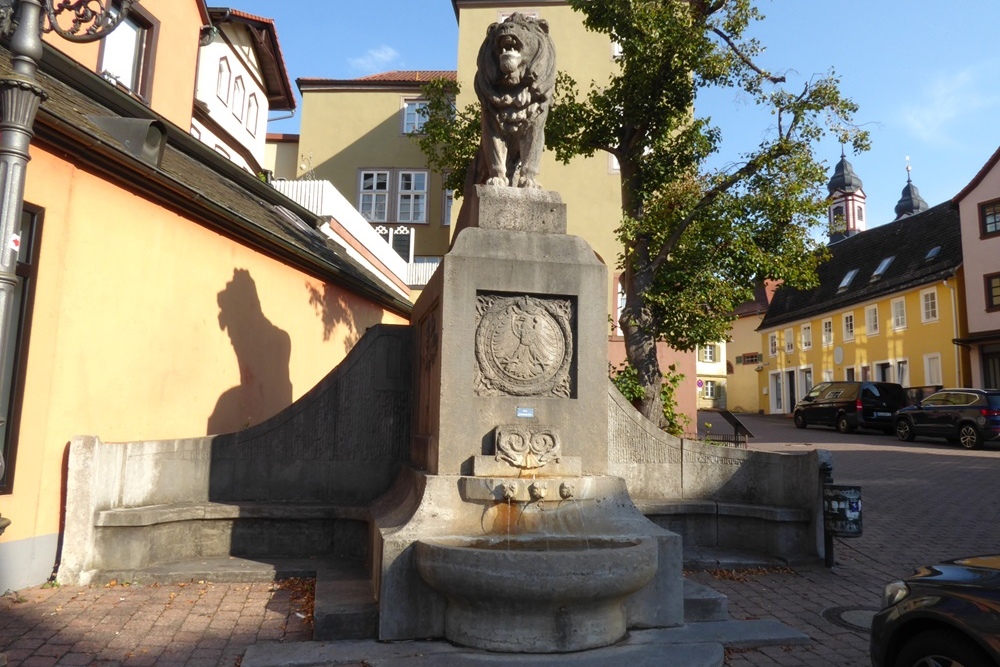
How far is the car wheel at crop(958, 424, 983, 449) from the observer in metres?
19.6

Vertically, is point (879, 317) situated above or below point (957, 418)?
above

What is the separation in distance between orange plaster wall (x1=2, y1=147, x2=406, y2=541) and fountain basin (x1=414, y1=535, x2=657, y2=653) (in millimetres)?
3690

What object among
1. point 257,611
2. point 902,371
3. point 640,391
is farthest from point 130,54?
point 902,371

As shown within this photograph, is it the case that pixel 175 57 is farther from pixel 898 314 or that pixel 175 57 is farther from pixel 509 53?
pixel 898 314

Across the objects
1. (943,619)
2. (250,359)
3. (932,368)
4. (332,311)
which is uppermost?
(932,368)

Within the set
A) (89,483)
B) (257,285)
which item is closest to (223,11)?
(257,285)

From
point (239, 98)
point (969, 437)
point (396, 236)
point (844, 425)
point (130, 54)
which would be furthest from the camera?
point (844, 425)

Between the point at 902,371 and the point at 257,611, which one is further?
the point at 902,371

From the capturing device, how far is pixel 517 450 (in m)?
5.30

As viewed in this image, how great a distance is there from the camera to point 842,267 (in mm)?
39750

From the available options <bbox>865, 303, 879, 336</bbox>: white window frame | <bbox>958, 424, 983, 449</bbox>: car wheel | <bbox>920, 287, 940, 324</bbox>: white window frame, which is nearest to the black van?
<bbox>958, 424, 983, 449</bbox>: car wheel

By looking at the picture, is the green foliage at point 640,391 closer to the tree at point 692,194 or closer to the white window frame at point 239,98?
the tree at point 692,194

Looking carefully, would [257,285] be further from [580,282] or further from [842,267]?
[842,267]

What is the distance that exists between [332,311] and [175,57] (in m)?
5.84
